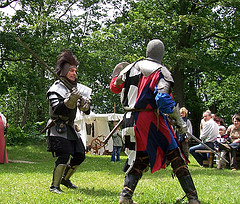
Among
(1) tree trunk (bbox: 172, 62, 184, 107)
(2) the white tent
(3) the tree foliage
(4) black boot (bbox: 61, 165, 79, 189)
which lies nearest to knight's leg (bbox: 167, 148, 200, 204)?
(4) black boot (bbox: 61, 165, 79, 189)

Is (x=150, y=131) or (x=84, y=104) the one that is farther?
(x=84, y=104)

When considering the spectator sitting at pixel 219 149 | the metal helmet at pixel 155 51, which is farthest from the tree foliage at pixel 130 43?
the metal helmet at pixel 155 51

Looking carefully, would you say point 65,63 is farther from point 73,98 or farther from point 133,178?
point 133,178

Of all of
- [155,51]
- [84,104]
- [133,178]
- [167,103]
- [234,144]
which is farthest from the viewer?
[234,144]

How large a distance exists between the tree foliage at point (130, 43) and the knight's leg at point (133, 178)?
1029 centimetres

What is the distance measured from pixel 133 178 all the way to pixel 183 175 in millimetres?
570

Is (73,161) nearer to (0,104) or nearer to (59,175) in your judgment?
(59,175)

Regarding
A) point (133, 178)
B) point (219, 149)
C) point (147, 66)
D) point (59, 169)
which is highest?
point (147, 66)

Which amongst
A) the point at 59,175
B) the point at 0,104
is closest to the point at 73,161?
the point at 59,175

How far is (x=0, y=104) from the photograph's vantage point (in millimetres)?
32250

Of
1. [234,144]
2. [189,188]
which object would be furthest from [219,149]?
[189,188]

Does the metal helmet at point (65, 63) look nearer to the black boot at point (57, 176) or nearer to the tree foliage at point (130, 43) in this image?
the black boot at point (57, 176)

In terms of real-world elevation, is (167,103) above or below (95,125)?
above

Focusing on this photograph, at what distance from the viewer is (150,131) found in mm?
4355
